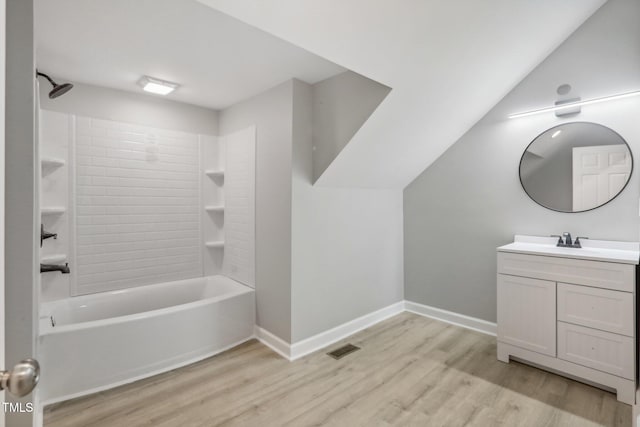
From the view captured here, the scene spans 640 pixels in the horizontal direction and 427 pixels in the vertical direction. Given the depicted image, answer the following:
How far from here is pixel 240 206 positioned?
3395mm

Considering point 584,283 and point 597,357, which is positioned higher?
point 584,283

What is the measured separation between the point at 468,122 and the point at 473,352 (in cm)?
218

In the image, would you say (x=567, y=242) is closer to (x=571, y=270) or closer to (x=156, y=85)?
(x=571, y=270)

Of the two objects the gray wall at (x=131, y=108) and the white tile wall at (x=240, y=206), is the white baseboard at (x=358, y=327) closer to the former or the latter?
the white tile wall at (x=240, y=206)

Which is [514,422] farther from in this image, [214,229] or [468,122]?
[214,229]

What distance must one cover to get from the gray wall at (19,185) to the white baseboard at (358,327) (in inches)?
73.9

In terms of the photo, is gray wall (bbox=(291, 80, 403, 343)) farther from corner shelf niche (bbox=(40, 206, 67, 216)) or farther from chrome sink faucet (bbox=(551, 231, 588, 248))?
corner shelf niche (bbox=(40, 206, 67, 216))

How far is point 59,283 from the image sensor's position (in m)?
2.83

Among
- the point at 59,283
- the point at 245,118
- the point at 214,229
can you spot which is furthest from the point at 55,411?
the point at 245,118

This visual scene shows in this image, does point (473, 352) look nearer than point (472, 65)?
No

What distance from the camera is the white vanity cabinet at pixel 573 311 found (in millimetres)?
2064

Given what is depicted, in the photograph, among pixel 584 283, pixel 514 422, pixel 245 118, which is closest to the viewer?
pixel 514 422

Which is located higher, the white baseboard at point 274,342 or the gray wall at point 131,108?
the gray wall at point 131,108

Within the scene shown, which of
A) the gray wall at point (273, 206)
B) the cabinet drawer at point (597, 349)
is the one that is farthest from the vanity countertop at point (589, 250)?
the gray wall at point (273, 206)
